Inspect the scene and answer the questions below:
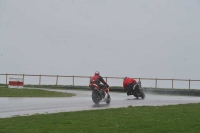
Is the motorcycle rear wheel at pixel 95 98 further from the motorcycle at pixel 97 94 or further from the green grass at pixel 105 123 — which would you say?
the green grass at pixel 105 123

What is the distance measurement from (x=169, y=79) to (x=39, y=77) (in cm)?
1475

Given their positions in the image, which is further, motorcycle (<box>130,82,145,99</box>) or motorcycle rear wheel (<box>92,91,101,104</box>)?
motorcycle (<box>130,82,145,99</box>)

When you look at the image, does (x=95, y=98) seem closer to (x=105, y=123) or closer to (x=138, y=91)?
(x=138, y=91)

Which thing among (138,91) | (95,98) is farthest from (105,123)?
(138,91)

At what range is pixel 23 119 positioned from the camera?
57.5 ft

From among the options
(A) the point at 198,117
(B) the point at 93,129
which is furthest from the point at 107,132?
(A) the point at 198,117

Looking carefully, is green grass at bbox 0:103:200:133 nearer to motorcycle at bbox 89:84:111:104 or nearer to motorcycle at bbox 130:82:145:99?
→ motorcycle at bbox 89:84:111:104

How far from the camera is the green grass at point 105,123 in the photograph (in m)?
14.0

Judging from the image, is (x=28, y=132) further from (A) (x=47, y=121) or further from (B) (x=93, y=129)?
(A) (x=47, y=121)

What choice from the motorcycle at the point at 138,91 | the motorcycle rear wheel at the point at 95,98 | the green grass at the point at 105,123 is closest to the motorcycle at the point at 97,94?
the motorcycle rear wheel at the point at 95,98

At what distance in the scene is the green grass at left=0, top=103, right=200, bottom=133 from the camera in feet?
46.0

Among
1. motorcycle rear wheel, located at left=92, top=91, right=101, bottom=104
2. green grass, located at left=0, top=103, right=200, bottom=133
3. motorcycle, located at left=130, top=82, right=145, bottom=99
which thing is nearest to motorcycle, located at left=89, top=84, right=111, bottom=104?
motorcycle rear wheel, located at left=92, top=91, right=101, bottom=104

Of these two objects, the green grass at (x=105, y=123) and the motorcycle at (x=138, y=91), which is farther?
the motorcycle at (x=138, y=91)

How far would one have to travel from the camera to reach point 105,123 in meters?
15.7
